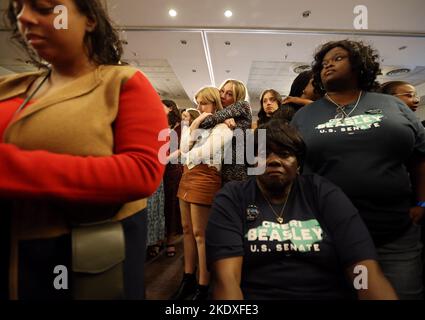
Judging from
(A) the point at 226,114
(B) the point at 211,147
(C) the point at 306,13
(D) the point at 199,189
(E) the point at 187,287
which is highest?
(C) the point at 306,13

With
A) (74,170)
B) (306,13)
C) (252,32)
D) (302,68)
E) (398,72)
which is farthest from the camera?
(398,72)

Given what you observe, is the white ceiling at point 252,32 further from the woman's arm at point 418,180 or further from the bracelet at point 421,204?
the bracelet at point 421,204

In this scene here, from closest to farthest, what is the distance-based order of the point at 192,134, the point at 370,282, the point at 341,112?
the point at 370,282 < the point at 341,112 < the point at 192,134

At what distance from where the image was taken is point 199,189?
1.55 meters

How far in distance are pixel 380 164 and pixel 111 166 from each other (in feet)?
3.23

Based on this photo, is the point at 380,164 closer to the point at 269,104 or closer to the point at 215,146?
the point at 215,146

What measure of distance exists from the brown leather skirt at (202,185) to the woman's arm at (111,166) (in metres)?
1.01

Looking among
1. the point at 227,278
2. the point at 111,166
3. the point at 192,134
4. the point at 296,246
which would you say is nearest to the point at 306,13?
the point at 192,134

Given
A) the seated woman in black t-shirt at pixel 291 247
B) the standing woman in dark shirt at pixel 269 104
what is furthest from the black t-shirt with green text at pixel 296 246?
the standing woman in dark shirt at pixel 269 104

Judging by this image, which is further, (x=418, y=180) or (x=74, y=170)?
(x=418, y=180)

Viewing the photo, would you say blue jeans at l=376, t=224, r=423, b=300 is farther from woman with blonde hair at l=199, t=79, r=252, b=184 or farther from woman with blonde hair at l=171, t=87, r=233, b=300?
woman with blonde hair at l=171, t=87, r=233, b=300

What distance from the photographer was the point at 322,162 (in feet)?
3.46

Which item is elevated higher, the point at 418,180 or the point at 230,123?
the point at 230,123

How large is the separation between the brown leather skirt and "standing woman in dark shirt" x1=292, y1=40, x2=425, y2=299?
2.06 feet
